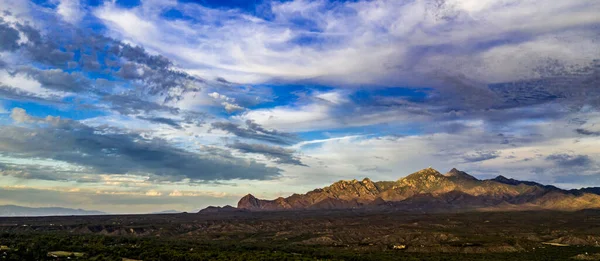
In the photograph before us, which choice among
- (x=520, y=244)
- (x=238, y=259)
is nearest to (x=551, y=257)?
(x=520, y=244)

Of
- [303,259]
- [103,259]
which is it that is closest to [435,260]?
[303,259]

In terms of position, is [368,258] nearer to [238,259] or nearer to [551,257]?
[238,259]

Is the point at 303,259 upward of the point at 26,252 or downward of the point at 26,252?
downward

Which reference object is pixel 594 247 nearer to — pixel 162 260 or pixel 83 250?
pixel 162 260

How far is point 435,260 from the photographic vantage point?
510 ft

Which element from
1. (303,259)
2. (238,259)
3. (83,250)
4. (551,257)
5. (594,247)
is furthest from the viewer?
(594,247)

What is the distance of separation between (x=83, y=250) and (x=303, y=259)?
2401 inches

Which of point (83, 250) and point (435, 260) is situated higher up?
point (83, 250)

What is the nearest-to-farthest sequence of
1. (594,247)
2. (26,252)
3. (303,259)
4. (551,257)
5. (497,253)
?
(26,252) < (303,259) < (551,257) < (497,253) < (594,247)

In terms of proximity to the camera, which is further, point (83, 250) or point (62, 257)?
point (83, 250)

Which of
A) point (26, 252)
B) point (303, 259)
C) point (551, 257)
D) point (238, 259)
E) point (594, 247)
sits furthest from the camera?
point (594, 247)

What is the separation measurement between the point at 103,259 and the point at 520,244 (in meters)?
182

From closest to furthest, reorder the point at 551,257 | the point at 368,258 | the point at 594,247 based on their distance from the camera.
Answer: the point at 368,258
the point at 551,257
the point at 594,247

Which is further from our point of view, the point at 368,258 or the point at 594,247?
the point at 594,247
